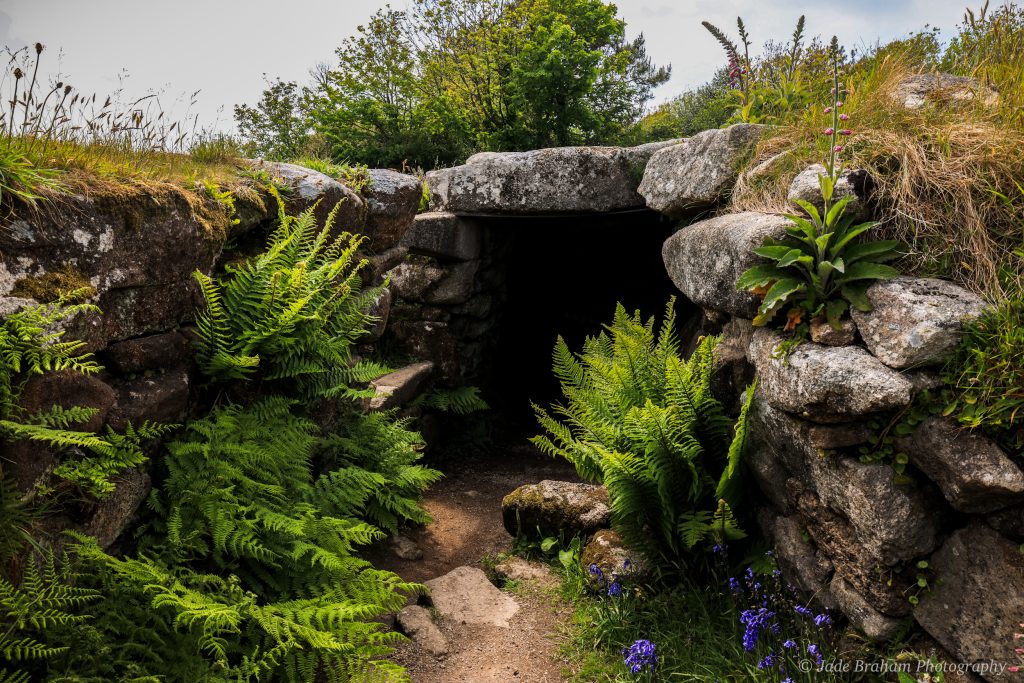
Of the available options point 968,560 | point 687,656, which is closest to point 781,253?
point 968,560

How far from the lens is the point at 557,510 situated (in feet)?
15.7

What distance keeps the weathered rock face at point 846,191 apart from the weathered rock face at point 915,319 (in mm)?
530

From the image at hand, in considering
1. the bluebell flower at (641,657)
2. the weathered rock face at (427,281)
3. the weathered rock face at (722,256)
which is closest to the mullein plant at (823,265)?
the weathered rock face at (722,256)

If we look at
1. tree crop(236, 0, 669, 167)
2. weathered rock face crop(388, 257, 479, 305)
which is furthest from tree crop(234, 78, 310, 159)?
weathered rock face crop(388, 257, 479, 305)

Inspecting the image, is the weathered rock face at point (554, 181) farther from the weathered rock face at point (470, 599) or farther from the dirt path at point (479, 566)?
the weathered rock face at point (470, 599)

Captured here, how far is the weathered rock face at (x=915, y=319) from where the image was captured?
278 centimetres

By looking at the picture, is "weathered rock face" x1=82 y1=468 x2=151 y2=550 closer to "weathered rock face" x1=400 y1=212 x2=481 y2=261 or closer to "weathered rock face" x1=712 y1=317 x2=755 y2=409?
"weathered rock face" x1=712 y1=317 x2=755 y2=409

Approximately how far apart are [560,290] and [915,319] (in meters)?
7.38

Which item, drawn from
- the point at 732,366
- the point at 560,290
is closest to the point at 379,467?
the point at 732,366

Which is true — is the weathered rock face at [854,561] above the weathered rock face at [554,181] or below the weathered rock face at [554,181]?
below

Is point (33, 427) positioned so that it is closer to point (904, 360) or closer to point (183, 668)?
point (183, 668)

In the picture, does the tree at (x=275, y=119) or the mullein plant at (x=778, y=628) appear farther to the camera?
the tree at (x=275, y=119)

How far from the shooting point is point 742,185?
4492mm

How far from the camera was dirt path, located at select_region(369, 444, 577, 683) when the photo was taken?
3.54 m
